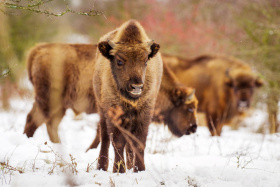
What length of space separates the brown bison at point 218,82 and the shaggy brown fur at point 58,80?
10.9ft

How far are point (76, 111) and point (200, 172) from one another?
3.77 meters

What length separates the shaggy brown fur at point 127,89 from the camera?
385cm

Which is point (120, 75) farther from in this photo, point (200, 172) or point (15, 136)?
point (15, 136)

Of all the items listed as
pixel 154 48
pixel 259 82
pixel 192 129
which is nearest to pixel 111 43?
pixel 154 48

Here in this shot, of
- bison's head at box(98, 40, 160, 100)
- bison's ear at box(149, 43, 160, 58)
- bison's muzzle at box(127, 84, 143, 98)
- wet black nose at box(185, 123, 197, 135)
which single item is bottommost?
wet black nose at box(185, 123, 197, 135)

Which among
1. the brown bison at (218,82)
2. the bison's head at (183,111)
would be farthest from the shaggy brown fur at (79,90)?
the brown bison at (218,82)

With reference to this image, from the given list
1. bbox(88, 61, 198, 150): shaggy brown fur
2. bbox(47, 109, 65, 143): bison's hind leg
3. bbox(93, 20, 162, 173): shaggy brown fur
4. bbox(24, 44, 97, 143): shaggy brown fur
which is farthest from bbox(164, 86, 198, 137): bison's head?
bbox(47, 109, 65, 143): bison's hind leg

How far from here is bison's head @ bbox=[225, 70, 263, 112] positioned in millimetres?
9023

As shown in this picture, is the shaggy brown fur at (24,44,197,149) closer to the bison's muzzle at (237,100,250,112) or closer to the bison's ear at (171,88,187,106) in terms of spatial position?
the bison's ear at (171,88,187,106)

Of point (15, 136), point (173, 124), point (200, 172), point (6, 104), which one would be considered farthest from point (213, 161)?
point (6, 104)

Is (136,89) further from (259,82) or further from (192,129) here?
(259,82)

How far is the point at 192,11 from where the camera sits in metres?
16.4

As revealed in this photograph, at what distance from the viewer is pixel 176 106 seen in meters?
6.62

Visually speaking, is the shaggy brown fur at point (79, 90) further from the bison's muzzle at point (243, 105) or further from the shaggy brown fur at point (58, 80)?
the bison's muzzle at point (243, 105)
